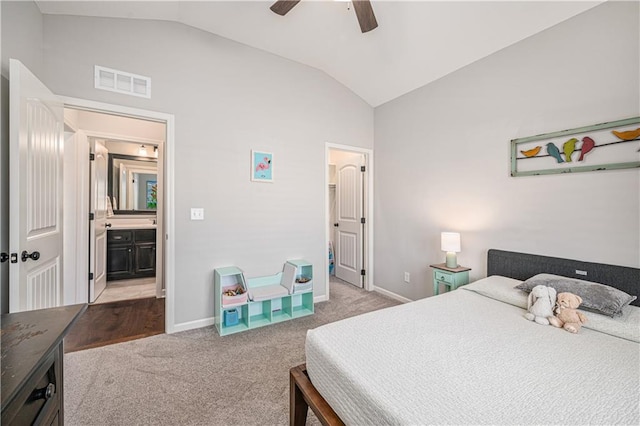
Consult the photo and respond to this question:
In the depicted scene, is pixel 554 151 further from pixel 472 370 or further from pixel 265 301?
pixel 265 301

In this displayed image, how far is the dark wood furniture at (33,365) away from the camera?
61cm

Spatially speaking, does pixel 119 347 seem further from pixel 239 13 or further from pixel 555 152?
pixel 555 152

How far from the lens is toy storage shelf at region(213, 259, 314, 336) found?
2627 millimetres

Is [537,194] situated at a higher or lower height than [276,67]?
lower

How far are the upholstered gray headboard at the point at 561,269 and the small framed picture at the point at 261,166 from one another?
7.87 ft

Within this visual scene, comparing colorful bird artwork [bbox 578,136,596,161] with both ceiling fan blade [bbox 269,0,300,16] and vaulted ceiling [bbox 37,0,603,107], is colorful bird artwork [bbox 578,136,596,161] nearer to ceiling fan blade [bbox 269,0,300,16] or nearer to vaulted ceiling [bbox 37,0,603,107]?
vaulted ceiling [bbox 37,0,603,107]

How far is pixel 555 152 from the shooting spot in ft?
7.06

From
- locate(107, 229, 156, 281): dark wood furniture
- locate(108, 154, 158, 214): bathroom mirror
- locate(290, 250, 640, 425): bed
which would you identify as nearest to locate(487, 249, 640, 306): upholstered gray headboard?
locate(290, 250, 640, 425): bed

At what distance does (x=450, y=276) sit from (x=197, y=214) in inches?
101

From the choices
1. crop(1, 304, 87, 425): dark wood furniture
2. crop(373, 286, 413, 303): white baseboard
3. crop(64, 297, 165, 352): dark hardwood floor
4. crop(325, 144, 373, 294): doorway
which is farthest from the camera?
crop(325, 144, 373, 294): doorway

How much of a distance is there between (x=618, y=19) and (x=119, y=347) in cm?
455

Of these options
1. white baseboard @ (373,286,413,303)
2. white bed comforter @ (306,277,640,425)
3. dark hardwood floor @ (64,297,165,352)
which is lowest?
dark hardwood floor @ (64,297,165,352)

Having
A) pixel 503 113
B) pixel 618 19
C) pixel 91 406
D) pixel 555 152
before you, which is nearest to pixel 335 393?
pixel 91 406

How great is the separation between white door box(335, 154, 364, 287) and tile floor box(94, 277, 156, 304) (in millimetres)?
2812
